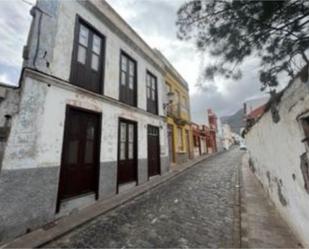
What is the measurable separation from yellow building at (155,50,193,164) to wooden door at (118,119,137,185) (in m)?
4.84

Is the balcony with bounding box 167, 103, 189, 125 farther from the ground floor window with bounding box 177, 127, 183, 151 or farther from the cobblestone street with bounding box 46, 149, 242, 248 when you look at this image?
the cobblestone street with bounding box 46, 149, 242, 248

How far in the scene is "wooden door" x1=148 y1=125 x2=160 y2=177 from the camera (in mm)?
9773

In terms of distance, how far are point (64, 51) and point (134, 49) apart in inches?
172

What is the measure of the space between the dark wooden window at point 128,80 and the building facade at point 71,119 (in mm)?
45

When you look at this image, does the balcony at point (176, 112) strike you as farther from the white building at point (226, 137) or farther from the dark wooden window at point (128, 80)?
the white building at point (226, 137)

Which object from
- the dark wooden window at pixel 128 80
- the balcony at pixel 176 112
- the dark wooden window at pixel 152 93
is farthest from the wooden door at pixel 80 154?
the balcony at pixel 176 112

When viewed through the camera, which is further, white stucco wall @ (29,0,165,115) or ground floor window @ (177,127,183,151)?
ground floor window @ (177,127,183,151)

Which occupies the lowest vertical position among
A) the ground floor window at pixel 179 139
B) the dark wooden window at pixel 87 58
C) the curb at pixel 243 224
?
the curb at pixel 243 224

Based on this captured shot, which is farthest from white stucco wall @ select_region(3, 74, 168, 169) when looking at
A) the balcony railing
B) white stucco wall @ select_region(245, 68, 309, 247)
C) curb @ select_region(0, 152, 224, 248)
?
the balcony railing

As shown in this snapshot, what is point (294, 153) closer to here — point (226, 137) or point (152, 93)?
point (152, 93)

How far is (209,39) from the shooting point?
261 cm

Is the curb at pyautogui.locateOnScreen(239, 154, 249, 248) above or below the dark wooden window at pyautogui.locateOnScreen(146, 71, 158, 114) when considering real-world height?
below

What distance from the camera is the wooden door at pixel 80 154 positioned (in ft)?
17.1

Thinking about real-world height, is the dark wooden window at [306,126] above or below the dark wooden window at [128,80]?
below
